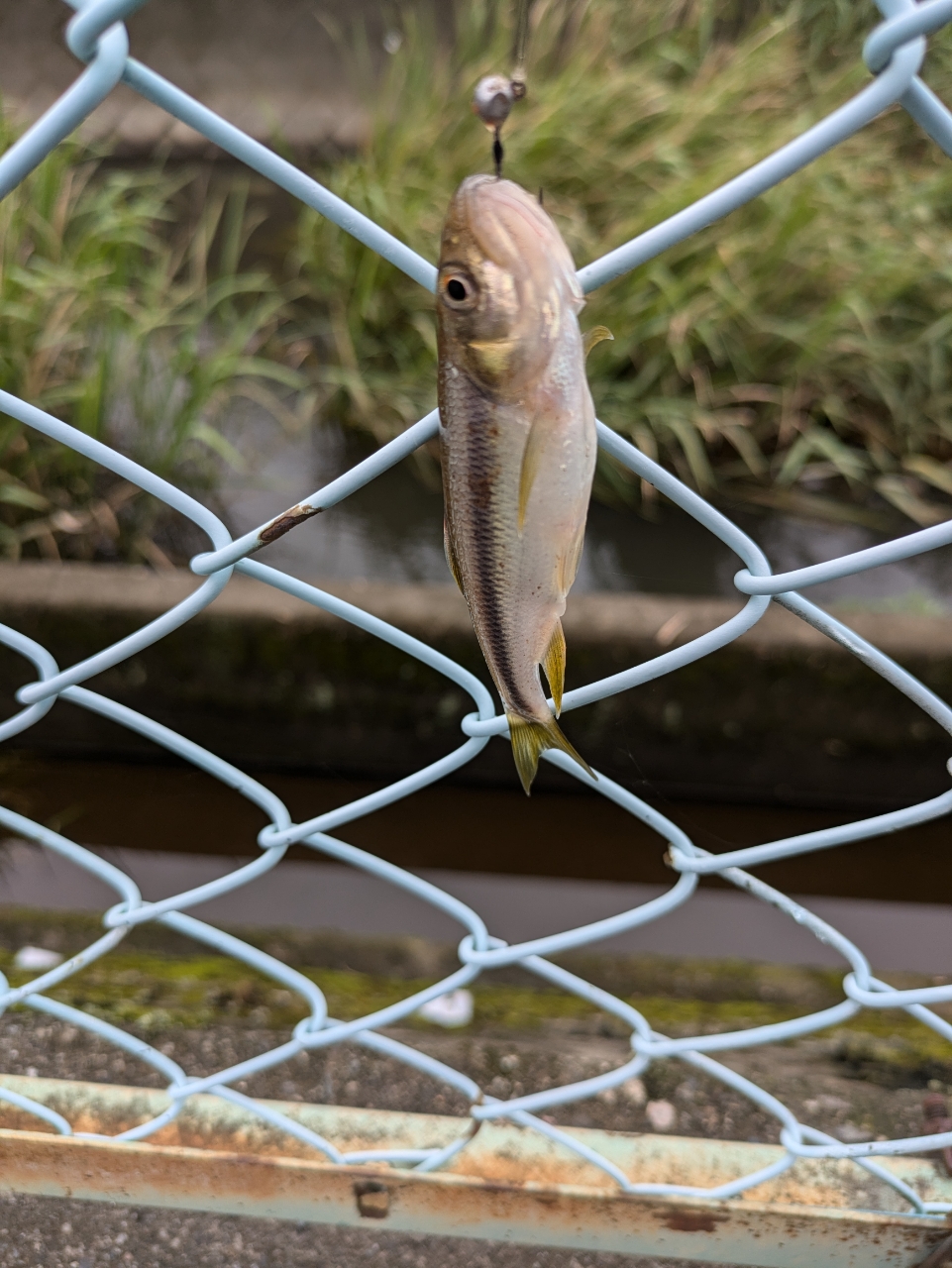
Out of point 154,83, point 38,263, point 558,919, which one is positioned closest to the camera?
point 154,83

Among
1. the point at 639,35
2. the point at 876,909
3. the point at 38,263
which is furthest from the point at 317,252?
the point at 876,909

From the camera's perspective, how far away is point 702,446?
223cm

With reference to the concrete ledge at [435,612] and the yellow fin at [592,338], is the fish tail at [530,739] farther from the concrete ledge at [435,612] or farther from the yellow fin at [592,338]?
the concrete ledge at [435,612]

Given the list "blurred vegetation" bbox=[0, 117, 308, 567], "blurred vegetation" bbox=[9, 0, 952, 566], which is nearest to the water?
"blurred vegetation" bbox=[9, 0, 952, 566]

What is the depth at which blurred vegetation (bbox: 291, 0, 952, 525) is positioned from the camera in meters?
2.19

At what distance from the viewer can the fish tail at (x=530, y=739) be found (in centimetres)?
52

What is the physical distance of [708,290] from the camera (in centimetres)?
227

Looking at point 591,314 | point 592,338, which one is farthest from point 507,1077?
point 591,314

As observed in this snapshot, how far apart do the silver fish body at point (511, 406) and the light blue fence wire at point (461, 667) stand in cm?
5

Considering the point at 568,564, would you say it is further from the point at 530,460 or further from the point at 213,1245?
the point at 213,1245

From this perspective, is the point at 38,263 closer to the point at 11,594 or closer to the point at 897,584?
the point at 11,594

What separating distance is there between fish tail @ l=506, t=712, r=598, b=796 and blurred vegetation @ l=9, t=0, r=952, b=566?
5.19ft

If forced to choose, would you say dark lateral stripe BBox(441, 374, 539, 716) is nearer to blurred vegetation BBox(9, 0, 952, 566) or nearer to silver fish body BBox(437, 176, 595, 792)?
silver fish body BBox(437, 176, 595, 792)

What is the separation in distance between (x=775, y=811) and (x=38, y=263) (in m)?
2.07
